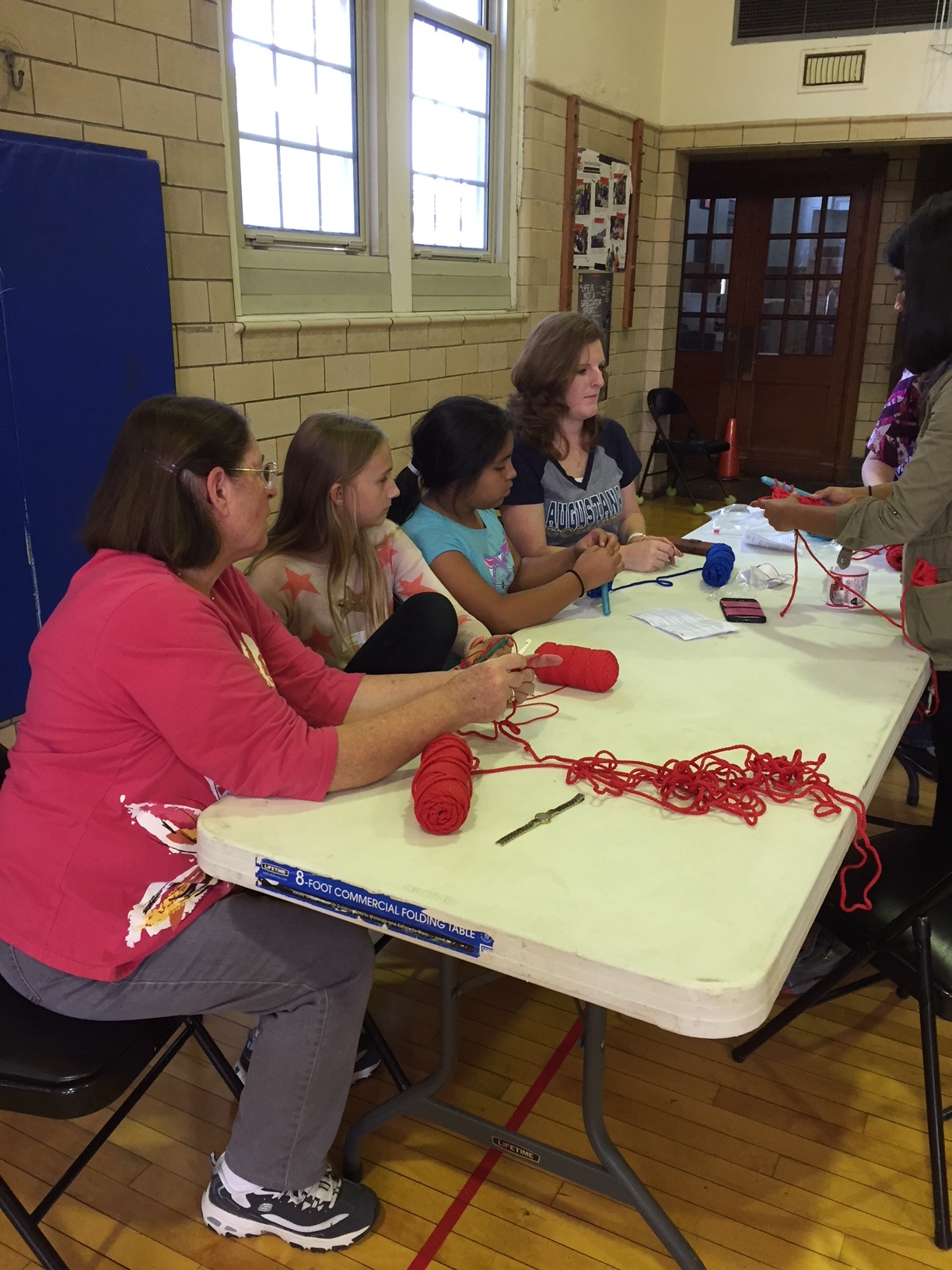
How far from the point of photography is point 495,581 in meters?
2.43

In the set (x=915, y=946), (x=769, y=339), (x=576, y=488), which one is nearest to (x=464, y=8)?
(x=576, y=488)

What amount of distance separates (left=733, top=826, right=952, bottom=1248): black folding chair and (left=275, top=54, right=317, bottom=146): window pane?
10.4ft

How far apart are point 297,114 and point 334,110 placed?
0.26 metres

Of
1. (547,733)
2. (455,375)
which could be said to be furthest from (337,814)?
(455,375)

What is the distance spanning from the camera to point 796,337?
25.3ft

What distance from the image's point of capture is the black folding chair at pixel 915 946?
1560 mm

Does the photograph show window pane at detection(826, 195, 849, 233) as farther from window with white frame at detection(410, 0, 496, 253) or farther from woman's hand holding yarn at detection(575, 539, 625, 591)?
woman's hand holding yarn at detection(575, 539, 625, 591)

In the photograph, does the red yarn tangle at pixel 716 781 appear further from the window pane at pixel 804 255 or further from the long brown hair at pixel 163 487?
the window pane at pixel 804 255

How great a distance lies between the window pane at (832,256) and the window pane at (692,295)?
3.04ft

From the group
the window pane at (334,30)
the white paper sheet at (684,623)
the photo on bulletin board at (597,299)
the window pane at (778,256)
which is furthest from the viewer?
the window pane at (778,256)

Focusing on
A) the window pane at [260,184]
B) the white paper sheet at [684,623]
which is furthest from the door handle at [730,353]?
the white paper sheet at [684,623]

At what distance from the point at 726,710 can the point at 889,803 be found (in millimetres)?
1598

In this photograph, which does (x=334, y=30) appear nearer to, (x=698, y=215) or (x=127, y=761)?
(x=127, y=761)

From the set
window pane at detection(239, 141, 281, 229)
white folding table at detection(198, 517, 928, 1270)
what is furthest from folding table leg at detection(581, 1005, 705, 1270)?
window pane at detection(239, 141, 281, 229)
